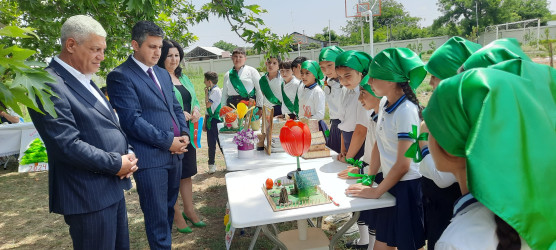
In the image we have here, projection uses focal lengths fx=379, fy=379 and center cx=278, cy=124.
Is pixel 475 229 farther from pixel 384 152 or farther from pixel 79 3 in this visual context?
pixel 79 3

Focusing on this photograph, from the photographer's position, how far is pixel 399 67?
181 cm

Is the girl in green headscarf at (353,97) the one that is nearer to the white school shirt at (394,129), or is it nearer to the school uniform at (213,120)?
the white school shirt at (394,129)

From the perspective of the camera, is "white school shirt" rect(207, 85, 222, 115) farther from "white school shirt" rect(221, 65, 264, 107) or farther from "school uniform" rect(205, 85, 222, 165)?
"white school shirt" rect(221, 65, 264, 107)

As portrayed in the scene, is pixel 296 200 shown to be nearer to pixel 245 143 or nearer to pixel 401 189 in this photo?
pixel 401 189

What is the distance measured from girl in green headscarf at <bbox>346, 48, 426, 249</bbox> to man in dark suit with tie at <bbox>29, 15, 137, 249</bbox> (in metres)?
1.20

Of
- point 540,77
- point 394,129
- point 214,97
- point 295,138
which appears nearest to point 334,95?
point 295,138

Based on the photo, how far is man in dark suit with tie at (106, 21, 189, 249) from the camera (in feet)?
7.48

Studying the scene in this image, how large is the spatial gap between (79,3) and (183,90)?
4.55 ft

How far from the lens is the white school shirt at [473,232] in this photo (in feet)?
2.96

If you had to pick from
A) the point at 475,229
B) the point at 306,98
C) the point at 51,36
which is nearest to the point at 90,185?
the point at 475,229

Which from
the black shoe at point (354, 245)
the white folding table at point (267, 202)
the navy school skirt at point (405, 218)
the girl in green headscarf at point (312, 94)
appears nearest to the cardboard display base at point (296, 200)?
the white folding table at point (267, 202)

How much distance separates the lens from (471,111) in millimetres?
824

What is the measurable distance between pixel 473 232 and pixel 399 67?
1.04m

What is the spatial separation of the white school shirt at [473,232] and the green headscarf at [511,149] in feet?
0.28
